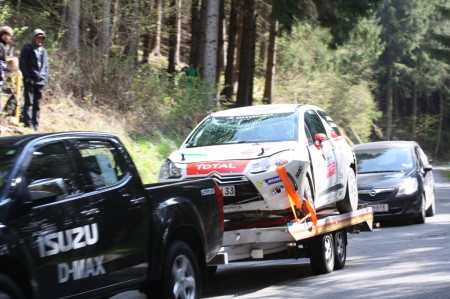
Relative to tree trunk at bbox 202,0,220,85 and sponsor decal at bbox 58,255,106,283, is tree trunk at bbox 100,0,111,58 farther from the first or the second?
sponsor decal at bbox 58,255,106,283

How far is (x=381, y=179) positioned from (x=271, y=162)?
26.9ft

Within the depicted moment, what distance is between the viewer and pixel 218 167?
978 centimetres

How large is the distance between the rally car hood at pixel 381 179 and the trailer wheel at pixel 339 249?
556 centimetres

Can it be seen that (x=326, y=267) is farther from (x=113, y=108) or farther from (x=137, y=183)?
(x=113, y=108)

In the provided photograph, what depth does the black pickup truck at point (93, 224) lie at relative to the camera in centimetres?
556

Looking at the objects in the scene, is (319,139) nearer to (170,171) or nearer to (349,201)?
(349,201)

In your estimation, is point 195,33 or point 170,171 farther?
point 195,33

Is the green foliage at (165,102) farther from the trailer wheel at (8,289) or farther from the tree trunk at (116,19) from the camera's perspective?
the trailer wheel at (8,289)

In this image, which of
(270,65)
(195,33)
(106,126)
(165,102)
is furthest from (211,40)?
(270,65)

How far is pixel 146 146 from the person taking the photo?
1902 cm

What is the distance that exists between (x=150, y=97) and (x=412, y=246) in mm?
10191

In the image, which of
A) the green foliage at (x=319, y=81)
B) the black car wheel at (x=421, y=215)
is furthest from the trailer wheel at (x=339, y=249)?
the green foliage at (x=319, y=81)

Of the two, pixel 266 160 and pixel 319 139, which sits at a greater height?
pixel 319 139

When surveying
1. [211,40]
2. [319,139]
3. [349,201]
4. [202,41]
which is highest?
[202,41]
